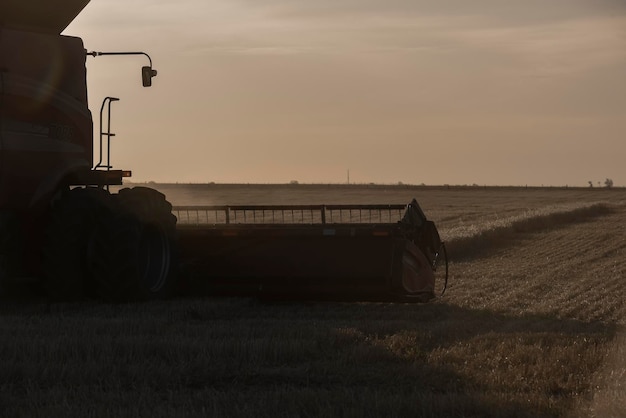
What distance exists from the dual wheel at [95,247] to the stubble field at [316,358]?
224mm

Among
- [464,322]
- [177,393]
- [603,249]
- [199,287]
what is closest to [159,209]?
[199,287]

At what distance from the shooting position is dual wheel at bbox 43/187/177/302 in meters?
11.1

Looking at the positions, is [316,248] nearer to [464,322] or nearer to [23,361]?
[464,322]

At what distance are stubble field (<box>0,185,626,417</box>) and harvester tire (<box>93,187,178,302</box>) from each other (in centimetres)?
25

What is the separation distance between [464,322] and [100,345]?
3638mm

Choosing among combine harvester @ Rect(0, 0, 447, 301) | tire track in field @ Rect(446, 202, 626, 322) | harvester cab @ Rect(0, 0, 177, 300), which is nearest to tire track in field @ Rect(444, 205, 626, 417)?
tire track in field @ Rect(446, 202, 626, 322)

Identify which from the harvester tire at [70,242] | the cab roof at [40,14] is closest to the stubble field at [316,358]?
the harvester tire at [70,242]

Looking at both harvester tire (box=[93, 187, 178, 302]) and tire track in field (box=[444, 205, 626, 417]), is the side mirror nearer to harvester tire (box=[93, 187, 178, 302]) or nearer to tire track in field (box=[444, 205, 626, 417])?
harvester tire (box=[93, 187, 178, 302])

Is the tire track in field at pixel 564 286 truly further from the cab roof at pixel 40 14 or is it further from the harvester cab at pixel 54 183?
the cab roof at pixel 40 14

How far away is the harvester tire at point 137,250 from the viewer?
443 inches

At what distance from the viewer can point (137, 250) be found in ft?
37.3

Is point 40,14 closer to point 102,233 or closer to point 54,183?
point 54,183

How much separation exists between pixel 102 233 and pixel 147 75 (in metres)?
1.70

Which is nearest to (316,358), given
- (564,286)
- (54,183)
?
(54,183)
